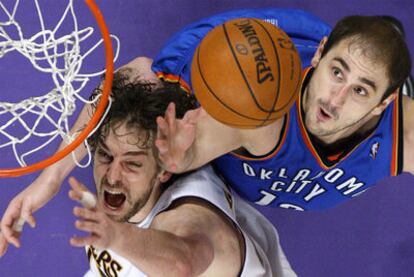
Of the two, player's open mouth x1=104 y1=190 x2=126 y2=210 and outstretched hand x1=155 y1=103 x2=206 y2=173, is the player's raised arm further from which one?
player's open mouth x1=104 y1=190 x2=126 y2=210

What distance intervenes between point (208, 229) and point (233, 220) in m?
0.10

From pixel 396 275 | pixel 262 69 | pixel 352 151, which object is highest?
pixel 262 69

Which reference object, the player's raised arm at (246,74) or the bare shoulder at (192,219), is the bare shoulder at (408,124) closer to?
the player's raised arm at (246,74)

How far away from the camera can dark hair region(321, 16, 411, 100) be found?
1.10 metres

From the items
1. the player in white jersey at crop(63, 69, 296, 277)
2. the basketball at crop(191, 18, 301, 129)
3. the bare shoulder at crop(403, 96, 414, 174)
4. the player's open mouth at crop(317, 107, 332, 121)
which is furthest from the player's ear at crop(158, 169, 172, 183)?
the bare shoulder at crop(403, 96, 414, 174)

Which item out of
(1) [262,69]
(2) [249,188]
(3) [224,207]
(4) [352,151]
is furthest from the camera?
(2) [249,188]

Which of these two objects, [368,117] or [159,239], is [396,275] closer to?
[368,117]

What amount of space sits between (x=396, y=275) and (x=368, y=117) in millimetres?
780

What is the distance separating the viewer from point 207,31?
139 cm

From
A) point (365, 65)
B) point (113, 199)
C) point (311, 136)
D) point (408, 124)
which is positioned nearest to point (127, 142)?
point (113, 199)

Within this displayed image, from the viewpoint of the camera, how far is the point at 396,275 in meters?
1.81

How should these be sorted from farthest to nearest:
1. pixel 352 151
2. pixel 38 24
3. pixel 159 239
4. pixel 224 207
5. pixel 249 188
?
pixel 38 24 < pixel 249 188 < pixel 352 151 < pixel 224 207 < pixel 159 239

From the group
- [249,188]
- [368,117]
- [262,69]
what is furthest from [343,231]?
[262,69]

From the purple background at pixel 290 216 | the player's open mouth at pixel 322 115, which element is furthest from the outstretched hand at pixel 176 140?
the purple background at pixel 290 216
